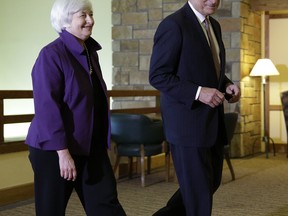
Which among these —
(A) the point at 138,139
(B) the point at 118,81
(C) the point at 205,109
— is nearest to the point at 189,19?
(C) the point at 205,109

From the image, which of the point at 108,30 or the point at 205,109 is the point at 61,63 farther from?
the point at 108,30

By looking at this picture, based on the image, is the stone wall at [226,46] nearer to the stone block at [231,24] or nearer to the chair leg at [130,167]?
the stone block at [231,24]

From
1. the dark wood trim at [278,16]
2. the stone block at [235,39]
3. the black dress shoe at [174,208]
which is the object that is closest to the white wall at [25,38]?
the stone block at [235,39]

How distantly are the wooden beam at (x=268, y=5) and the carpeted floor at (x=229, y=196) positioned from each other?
221 centimetres

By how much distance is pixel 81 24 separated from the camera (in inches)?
83.8

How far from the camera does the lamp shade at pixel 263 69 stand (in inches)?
280

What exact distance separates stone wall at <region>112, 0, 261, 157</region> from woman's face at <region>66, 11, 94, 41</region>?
5.15 m

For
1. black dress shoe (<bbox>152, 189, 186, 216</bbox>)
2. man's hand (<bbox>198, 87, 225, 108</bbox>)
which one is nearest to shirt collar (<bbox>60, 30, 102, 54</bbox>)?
man's hand (<bbox>198, 87, 225, 108</bbox>)

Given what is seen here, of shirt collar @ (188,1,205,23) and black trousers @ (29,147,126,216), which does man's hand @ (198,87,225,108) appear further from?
black trousers @ (29,147,126,216)

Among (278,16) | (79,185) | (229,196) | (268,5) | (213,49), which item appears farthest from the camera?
(278,16)

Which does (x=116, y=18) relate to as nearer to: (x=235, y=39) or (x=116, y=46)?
(x=116, y=46)

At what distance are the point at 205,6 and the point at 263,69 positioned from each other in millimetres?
4912

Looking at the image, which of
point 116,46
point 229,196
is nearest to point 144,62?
point 116,46

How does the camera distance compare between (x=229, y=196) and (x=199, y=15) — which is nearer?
(x=199, y=15)
